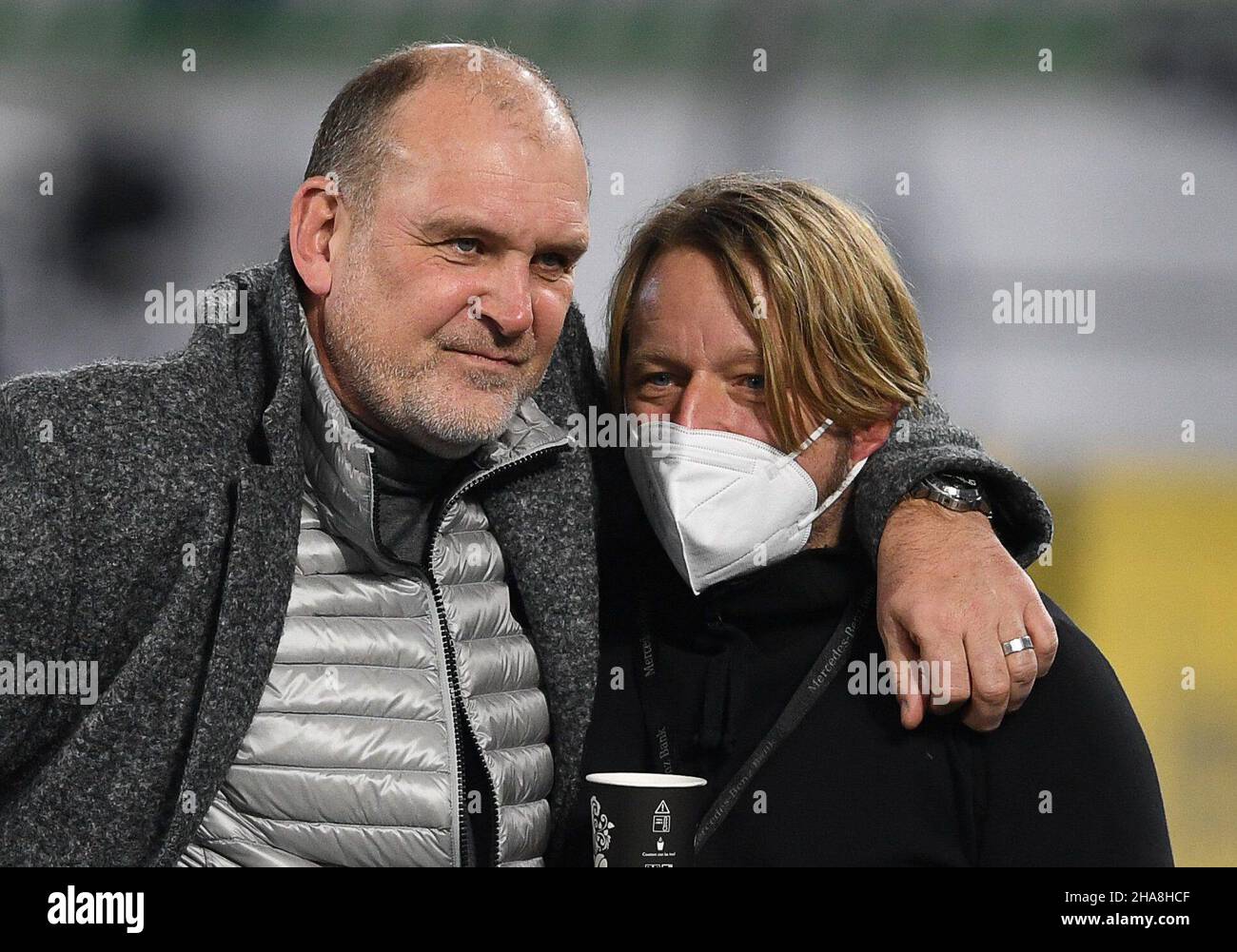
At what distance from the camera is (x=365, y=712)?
1.49 m

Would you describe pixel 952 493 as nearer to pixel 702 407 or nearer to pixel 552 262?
pixel 702 407

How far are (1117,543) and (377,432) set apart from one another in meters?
2.97

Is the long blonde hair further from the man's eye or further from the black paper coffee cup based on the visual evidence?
the black paper coffee cup

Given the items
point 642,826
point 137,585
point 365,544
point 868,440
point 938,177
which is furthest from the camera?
point 938,177

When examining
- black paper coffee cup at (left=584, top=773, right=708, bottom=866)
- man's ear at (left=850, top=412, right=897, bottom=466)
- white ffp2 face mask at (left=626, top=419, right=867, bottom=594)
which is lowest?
black paper coffee cup at (left=584, top=773, right=708, bottom=866)

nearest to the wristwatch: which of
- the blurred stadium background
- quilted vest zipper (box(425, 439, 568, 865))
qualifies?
quilted vest zipper (box(425, 439, 568, 865))

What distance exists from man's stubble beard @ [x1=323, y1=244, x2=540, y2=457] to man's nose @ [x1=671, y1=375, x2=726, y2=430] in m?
0.21

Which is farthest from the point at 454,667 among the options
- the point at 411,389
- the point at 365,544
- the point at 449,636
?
the point at 411,389

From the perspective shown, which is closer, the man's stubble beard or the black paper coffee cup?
the black paper coffee cup

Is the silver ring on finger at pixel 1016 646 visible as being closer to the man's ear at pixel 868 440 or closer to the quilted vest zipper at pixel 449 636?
the man's ear at pixel 868 440

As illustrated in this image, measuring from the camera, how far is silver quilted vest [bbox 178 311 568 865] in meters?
1.44

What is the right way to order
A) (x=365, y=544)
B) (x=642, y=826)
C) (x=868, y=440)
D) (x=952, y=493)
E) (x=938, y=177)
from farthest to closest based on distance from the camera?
(x=938, y=177), (x=868, y=440), (x=952, y=493), (x=365, y=544), (x=642, y=826)

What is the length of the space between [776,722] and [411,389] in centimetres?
56

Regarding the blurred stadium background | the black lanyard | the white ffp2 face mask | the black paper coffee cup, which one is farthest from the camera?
the blurred stadium background
